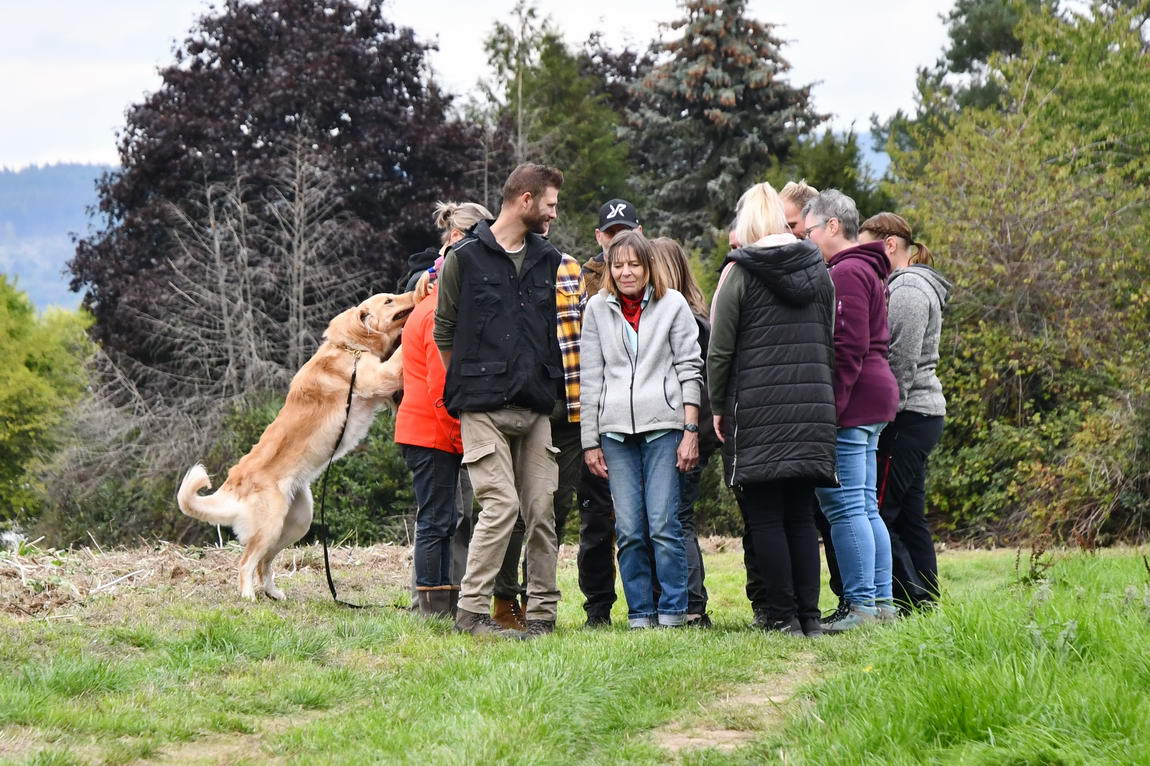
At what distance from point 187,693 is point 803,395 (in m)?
3.11

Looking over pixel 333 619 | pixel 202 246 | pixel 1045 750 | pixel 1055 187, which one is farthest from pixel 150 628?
pixel 202 246

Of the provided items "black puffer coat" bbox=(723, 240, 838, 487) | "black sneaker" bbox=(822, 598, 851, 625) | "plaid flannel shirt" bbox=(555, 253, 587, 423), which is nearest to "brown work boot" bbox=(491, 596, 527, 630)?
"plaid flannel shirt" bbox=(555, 253, 587, 423)

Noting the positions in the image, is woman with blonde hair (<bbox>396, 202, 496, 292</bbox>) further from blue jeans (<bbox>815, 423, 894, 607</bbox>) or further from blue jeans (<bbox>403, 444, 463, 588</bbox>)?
blue jeans (<bbox>815, 423, 894, 607</bbox>)

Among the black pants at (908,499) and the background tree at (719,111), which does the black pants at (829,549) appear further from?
the background tree at (719,111)

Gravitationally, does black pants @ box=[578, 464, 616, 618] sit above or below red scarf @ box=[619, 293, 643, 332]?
below

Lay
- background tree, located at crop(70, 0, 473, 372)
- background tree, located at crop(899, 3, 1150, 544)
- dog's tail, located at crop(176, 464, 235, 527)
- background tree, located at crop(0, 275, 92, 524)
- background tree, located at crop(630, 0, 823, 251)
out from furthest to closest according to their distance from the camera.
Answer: background tree, located at crop(0, 275, 92, 524)
background tree, located at crop(630, 0, 823, 251)
background tree, located at crop(70, 0, 473, 372)
background tree, located at crop(899, 3, 1150, 544)
dog's tail, located at crop(176, 464, 235, 527)

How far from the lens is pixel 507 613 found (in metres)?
6.50

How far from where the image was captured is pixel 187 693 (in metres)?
4.61

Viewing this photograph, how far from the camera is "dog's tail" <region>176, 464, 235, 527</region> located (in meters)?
7.47

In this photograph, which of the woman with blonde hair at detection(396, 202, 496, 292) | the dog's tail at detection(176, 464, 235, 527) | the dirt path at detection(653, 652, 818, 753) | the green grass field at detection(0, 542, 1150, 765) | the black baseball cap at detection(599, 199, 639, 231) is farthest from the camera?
the dog's tail at detection(176, 464, 235, 527)

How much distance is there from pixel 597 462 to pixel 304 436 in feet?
8.12

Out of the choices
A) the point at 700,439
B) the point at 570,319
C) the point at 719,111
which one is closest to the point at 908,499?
the point at 700,439

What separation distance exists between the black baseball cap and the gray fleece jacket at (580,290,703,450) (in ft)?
3.15

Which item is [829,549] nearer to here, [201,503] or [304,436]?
[304,436]
